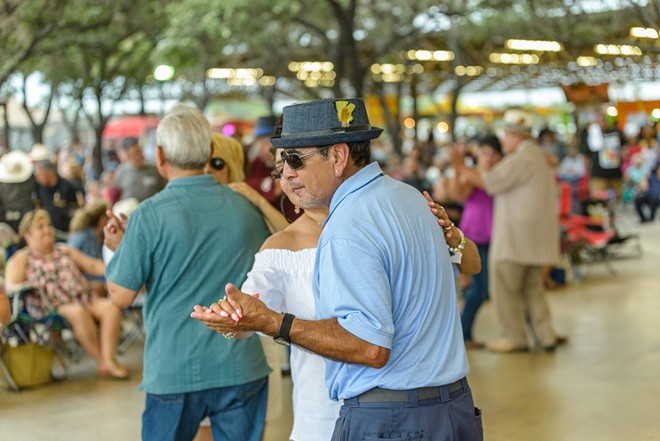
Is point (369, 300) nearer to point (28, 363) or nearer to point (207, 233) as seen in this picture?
point (207, 233)

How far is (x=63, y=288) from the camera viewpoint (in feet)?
29.7

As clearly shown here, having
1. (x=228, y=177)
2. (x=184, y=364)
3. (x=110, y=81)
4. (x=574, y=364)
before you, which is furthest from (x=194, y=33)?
(x=184, y=364)

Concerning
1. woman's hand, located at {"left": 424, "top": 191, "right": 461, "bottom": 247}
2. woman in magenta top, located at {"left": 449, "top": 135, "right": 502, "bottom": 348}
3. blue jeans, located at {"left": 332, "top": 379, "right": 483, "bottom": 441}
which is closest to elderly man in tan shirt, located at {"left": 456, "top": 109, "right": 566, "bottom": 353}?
woman in magenta top, located at {"left": 449, "top": 135, "right": 502, "bottom": 348}

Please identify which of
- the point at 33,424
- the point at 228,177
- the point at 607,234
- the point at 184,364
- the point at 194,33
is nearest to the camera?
the point at 184,364

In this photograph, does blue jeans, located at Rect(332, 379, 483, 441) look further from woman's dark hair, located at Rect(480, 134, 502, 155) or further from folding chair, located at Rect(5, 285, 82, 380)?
woman's dark hair, located at Rect(480, 134, 502, 155)

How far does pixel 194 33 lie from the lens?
66.4ft

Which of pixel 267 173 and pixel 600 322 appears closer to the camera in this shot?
pixel 267 173

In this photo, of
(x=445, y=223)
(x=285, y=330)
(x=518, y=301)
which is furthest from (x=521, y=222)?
(x=285, y=330)

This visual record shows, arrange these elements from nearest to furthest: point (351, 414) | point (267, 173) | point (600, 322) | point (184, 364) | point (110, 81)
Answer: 1. point (351, 414)
2. point (184, 364)
3. point (267, 173)
4. point (600, 322)
5. point (110, 81)

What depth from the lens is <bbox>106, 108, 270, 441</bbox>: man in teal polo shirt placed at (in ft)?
13.7

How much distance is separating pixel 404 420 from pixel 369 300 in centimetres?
36

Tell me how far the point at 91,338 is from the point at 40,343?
0.41 m

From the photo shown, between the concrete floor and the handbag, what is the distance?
11 centimetres

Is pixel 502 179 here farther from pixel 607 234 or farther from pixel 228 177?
pixel 607 234
